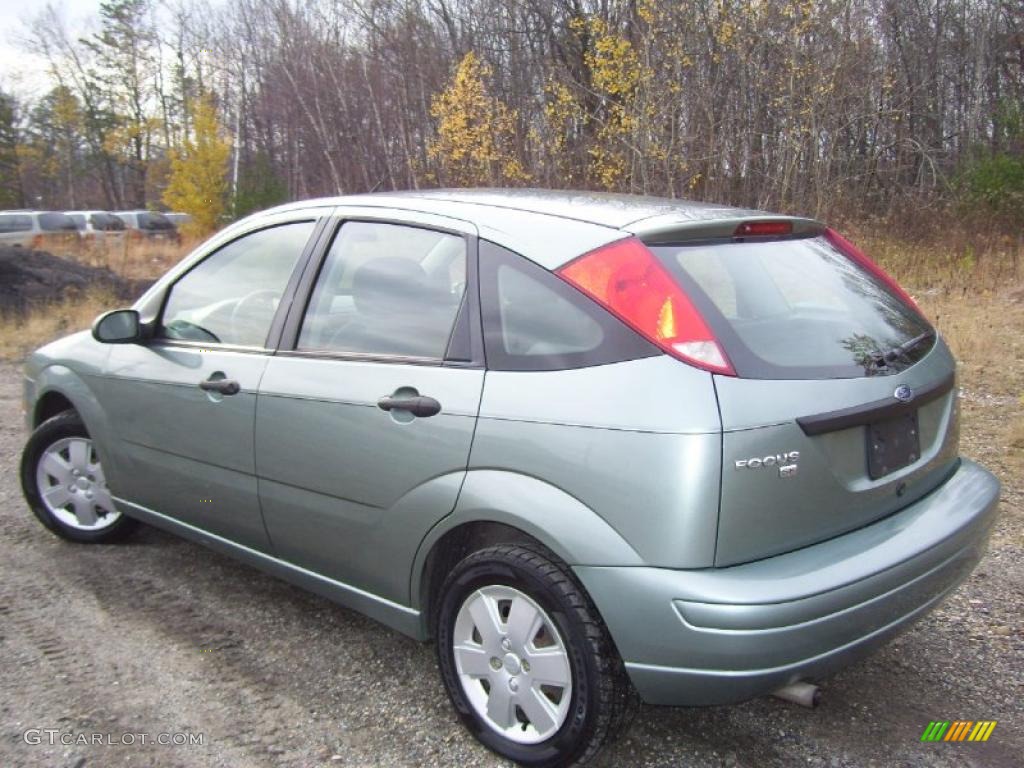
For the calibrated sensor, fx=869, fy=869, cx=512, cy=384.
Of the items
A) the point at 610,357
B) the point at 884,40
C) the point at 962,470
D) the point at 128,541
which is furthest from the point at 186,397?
the point at 884,40

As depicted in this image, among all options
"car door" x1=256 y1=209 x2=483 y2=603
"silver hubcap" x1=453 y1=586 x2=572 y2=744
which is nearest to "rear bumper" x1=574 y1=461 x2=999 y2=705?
"silver hubcap" x1=453 y1=586 x2=572 y2=744

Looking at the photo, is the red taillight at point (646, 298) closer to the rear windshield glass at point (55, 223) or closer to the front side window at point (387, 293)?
the front side window at point (387, 293)

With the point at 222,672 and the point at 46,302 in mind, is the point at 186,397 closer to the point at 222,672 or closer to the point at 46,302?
the point at 222,672

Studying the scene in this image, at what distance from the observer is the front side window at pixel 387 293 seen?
277 centimetres

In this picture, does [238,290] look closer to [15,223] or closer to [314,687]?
[314,687]

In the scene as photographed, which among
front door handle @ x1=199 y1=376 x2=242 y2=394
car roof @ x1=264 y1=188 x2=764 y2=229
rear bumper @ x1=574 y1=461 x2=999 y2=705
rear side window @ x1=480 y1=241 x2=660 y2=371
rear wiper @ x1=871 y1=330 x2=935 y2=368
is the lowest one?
rear bumper @ x1=574 y1=461 x2=999 y2=705

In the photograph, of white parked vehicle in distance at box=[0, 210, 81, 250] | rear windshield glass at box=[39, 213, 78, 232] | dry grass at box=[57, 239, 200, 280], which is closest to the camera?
dry grass at box=[57, 239, 200, 280]

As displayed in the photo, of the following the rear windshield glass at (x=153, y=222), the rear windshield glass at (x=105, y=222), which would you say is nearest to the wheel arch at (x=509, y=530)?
the rear windshield glass at (x=105, y=222)

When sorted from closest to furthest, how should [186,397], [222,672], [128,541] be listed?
[222,672], [186,397], [128,541]

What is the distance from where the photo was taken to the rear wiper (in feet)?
8.31

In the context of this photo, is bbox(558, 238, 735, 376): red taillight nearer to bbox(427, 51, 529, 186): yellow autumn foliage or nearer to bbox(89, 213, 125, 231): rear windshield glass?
bbox(427, 51, 529, 186): yellow autumn foliage

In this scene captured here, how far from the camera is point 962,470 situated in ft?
9.58

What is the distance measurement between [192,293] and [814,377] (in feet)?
8.68

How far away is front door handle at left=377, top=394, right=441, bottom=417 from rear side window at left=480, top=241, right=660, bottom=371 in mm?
224
